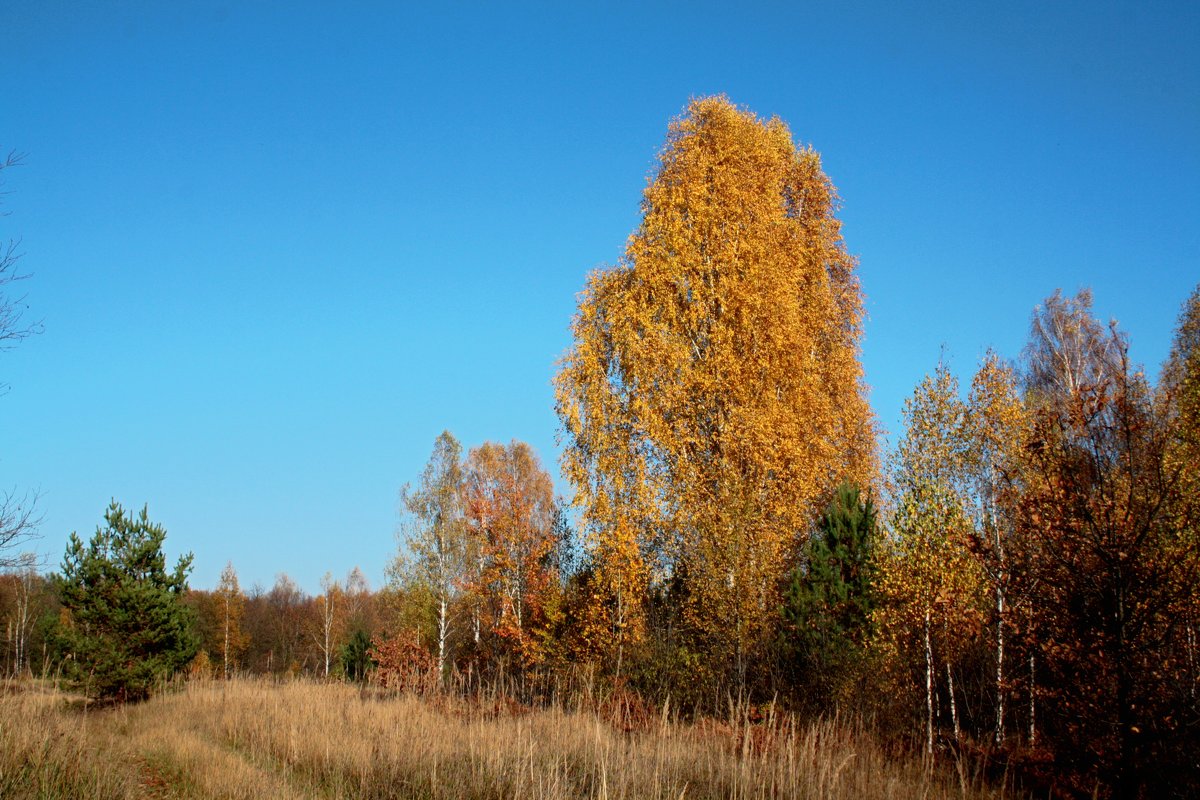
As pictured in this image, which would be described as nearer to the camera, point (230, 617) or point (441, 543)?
point (441, 543)

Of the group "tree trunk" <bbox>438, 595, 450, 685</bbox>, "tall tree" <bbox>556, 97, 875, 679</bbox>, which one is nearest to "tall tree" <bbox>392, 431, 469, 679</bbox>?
"tree trunk" <bbox>438, 595, 450, 685</bbox>

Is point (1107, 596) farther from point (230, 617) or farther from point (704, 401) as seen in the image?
point (230, 617)

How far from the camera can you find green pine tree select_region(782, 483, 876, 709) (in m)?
13.7

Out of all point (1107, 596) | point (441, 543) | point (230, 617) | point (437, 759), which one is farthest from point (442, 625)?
point (230, 617)

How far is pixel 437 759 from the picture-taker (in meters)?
7.98

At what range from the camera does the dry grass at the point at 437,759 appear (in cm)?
650

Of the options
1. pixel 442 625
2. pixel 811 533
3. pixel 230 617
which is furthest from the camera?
pixel 230 617

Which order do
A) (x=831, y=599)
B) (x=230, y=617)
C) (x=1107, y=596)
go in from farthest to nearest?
(x=230, y=617) < (x=831, y=599) < (x=1107, y=596)

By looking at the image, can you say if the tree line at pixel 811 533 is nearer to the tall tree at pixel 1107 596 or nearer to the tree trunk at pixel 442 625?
the tall tree at pixel 1107 596

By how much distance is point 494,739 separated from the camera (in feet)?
27.1

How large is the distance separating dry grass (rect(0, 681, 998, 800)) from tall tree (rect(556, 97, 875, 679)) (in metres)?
4.59

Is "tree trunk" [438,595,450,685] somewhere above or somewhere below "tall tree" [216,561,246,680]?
above

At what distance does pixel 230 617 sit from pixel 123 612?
4991cm

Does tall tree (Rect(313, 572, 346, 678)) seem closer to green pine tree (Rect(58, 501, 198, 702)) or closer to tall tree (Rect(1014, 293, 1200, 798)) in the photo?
green pine tree (Rect(58, 501, 198, 702))
